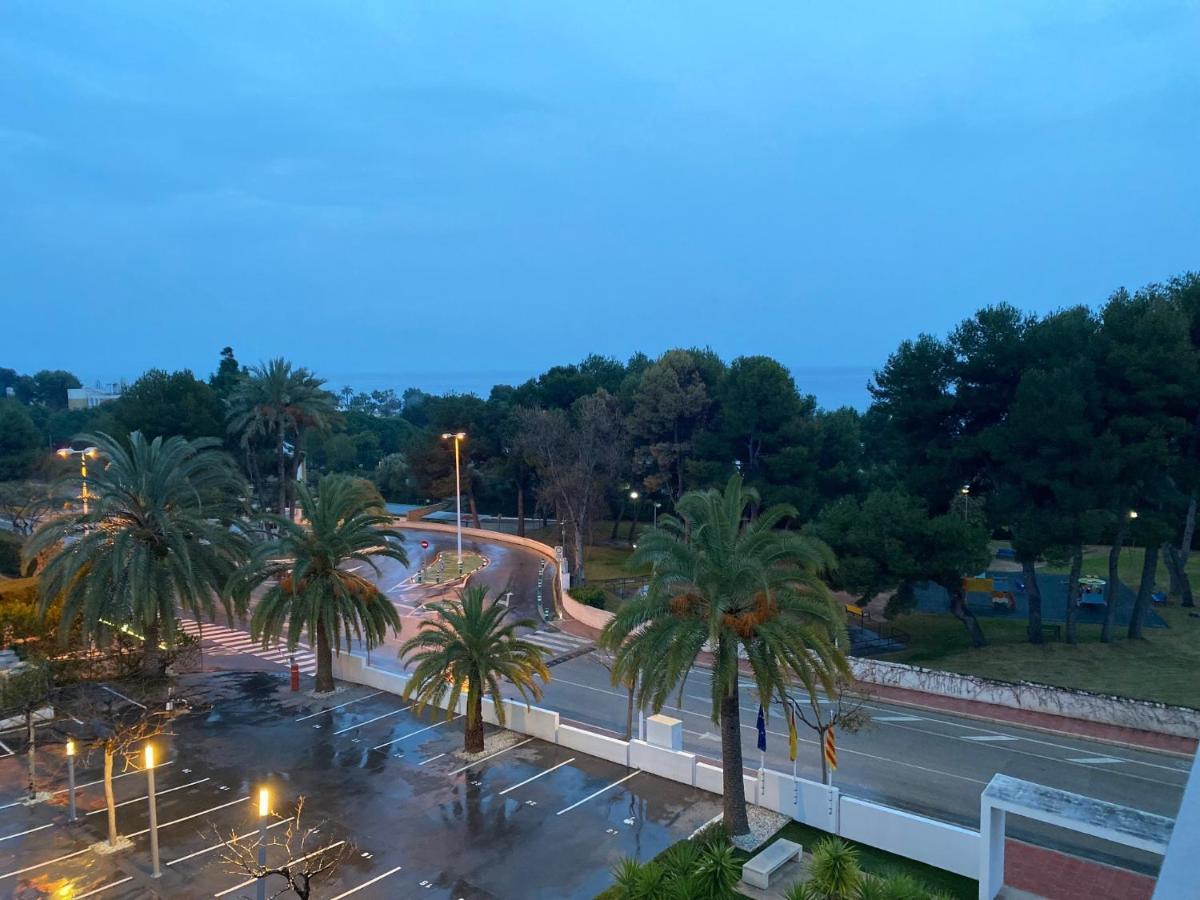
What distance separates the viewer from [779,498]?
46.1 meters

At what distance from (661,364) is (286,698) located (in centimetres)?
3500

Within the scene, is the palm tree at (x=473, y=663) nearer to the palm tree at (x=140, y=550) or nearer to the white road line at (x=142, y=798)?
the white road line at (x=142, y=798)

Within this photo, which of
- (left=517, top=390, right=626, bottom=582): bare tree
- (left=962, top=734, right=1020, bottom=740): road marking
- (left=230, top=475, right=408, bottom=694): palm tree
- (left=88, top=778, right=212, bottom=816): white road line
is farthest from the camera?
(left=517, top=390, right=626, bottom=582): bare tree

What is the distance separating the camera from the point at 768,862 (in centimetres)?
1549

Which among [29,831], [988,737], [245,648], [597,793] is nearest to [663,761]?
[597,793]

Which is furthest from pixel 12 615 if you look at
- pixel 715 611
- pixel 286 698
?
pixel 715 611

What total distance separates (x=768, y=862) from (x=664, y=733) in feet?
17.8

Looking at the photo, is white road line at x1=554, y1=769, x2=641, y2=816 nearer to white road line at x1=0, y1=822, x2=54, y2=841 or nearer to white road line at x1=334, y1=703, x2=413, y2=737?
white road line at x1=334, y1=703, x2=413, y2=737

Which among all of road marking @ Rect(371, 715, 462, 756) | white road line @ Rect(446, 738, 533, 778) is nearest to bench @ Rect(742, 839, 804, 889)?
white road line @ Rect(446, 738, 533, 778)

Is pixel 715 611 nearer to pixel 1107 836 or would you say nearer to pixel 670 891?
pixel 670 891

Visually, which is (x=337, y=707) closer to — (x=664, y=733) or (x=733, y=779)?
(x=664, y=733)

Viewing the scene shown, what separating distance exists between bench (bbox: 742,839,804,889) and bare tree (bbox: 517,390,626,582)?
102ft

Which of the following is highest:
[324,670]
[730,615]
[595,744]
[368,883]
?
[730,615]

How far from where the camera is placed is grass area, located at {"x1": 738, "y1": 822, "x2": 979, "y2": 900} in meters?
15.1
